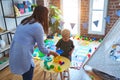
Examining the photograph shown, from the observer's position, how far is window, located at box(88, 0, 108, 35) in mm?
3974

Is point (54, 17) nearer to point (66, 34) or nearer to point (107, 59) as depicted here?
point (66, 34)

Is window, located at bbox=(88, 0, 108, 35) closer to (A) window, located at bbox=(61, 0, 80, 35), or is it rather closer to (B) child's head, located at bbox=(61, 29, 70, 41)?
(A) window, located at bbox=(61, 0, 80, 35)

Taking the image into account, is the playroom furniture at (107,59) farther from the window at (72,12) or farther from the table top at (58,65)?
the window at (72,12)

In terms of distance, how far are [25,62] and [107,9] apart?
306cm

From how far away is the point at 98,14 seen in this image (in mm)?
4105

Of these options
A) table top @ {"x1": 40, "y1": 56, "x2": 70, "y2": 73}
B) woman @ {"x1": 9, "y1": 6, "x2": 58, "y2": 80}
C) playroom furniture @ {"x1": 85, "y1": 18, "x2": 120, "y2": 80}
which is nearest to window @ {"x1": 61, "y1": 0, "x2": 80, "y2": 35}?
table top @ {"x1": 40, "y1": 56, "x2": 70, "y2": 73}

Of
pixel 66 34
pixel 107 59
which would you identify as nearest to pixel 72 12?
pixel 66 34

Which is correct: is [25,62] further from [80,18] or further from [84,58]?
[80,18]

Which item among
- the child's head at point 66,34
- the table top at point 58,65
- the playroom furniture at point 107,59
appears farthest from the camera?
the child's head at point 66,34

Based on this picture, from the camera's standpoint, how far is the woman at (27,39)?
4.88ft

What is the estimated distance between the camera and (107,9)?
12.7 feet

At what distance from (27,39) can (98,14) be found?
3.07m

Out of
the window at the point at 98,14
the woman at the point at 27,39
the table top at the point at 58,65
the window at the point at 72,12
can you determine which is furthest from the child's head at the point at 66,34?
the window at the point at 72,12

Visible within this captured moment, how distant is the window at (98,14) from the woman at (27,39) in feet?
8.87
